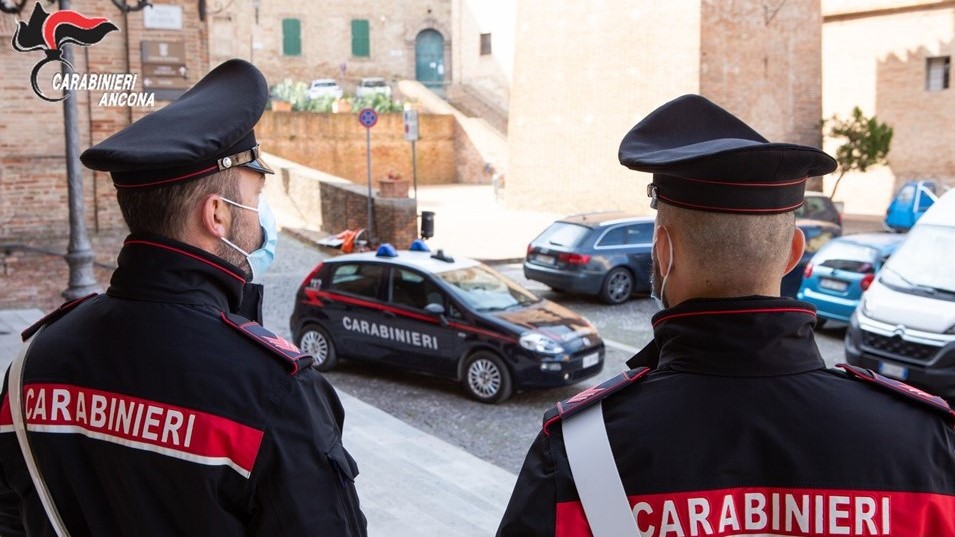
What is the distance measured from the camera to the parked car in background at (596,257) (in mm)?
16422

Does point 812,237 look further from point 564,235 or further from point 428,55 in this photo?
point 428,55

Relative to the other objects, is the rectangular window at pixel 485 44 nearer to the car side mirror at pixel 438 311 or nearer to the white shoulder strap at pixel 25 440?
the car side mirror at pixel 438 311

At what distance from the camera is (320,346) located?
11.9m

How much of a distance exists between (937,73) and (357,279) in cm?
2618

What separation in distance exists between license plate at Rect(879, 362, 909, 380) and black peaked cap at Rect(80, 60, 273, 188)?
8789 mm

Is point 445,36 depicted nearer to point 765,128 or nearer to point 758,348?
point 765,128

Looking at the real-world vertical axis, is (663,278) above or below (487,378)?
above

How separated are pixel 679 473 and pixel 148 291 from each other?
1409mm

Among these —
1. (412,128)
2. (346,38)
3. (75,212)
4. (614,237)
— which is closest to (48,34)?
(75,212)

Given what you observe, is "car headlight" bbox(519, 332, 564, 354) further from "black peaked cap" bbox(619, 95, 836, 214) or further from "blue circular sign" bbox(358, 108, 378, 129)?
"blue circular sign" bbox(358, 108, 378, 129)

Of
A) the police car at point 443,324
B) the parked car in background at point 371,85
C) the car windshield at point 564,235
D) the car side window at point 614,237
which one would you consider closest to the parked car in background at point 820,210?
the car side window at point 614,237

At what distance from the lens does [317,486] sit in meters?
2.31

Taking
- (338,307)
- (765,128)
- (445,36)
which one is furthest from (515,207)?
(445,36)

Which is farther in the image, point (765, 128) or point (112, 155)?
point (765, 128)
